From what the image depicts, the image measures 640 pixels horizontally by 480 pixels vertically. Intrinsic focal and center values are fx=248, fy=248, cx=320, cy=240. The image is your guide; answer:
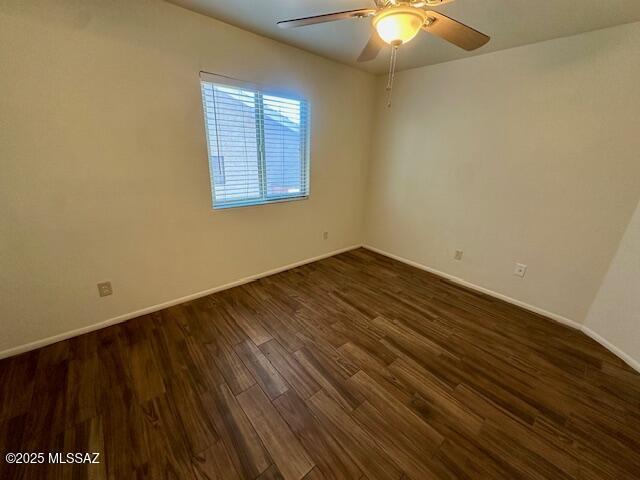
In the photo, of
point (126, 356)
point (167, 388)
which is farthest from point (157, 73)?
point (167, 388)

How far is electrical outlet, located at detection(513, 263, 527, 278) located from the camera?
7.78 feet

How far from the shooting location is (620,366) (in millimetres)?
1771

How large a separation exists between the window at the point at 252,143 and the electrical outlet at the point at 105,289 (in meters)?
1.02

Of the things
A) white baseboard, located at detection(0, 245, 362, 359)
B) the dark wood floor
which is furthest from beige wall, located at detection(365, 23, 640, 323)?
white baseboard, located at detection(0, 245, 362, 359)

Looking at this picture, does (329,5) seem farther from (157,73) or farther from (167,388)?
(167,388)

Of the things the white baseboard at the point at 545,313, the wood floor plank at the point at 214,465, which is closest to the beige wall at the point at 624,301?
the white baseboard at the point at 545,313

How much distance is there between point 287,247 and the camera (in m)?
2.96

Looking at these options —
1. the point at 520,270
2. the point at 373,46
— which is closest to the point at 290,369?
the point at 373,46

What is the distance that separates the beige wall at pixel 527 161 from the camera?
6.03ft

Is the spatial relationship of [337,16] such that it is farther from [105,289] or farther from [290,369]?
[105,289]

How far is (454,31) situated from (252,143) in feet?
5.76

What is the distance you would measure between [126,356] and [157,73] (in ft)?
6.56

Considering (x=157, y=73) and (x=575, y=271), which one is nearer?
(x=157, y=73)

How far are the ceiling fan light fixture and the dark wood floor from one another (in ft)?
6.05
